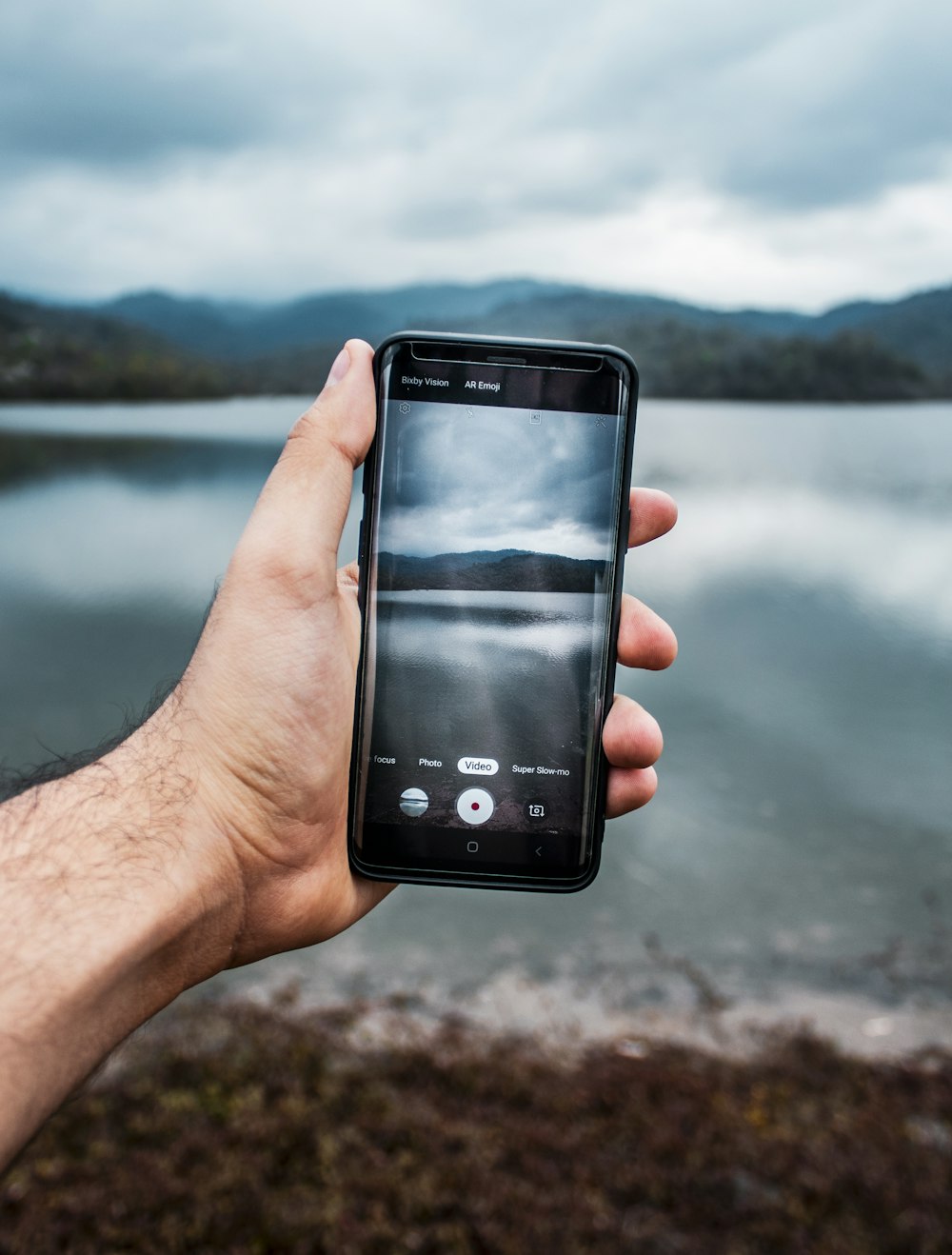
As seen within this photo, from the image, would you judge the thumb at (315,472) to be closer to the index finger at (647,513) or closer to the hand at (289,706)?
the hand at (289,706)

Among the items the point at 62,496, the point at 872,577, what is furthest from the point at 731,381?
the point at 62,496

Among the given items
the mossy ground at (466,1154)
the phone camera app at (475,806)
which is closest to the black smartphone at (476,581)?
the phone camera app at (475,806)

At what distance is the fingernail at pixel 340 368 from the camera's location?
76.2 inches

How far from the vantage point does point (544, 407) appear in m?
2.00

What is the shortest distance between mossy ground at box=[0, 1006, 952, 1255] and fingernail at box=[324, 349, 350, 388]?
3.41 meters

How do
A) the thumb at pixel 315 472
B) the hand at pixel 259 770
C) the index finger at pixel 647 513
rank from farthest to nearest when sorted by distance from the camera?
1. the index finger at pixel 647 513
2. the thumb at pixel 315 472
3. the hand at pixel 259 770

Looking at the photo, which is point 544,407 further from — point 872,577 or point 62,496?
point 62,496

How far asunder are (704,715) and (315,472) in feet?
→ 64.8

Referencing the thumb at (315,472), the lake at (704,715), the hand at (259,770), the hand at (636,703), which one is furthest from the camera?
the lake at (704,715)

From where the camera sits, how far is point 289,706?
1.99 metres

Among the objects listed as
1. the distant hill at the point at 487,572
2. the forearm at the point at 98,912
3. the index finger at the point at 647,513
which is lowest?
the forearm at the point at 98,912

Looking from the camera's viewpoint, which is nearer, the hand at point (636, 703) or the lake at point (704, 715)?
the hand at point (636, 703)

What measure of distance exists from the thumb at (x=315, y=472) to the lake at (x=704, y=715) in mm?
5693

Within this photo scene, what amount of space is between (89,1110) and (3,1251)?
1.04m
